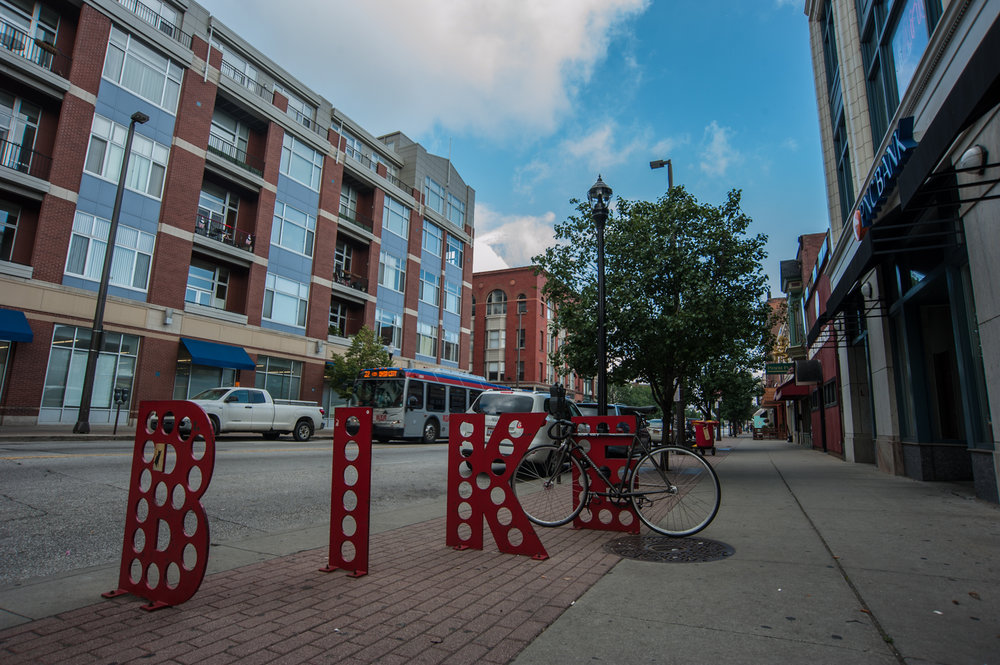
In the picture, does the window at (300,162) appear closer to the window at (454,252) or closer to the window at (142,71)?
the window at (142,71)

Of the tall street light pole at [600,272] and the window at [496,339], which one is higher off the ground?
the window at [496,339]

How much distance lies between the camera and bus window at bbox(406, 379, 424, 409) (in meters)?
21.6

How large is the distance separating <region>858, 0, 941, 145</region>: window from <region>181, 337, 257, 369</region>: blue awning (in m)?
24.9

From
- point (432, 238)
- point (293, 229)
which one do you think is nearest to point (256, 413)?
point (293, 229)

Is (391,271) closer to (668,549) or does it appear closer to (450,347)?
(450,347)

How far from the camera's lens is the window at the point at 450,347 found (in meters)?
43.2

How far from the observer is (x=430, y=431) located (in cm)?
2281

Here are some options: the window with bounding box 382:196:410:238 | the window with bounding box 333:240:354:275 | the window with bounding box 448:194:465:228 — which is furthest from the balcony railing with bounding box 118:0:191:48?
the window with bounding box 448:194:465:228

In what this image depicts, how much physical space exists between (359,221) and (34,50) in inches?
711

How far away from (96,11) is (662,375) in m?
25.7

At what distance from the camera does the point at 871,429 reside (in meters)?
15.3

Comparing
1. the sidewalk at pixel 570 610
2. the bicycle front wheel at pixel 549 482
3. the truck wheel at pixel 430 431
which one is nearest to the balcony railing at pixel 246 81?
the truck wheel at pixel 430 431

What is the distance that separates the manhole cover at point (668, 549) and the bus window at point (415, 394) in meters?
16.8

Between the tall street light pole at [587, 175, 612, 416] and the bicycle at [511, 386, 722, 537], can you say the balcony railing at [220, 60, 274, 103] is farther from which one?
the bicycle at [511, 386, 722, 537]
